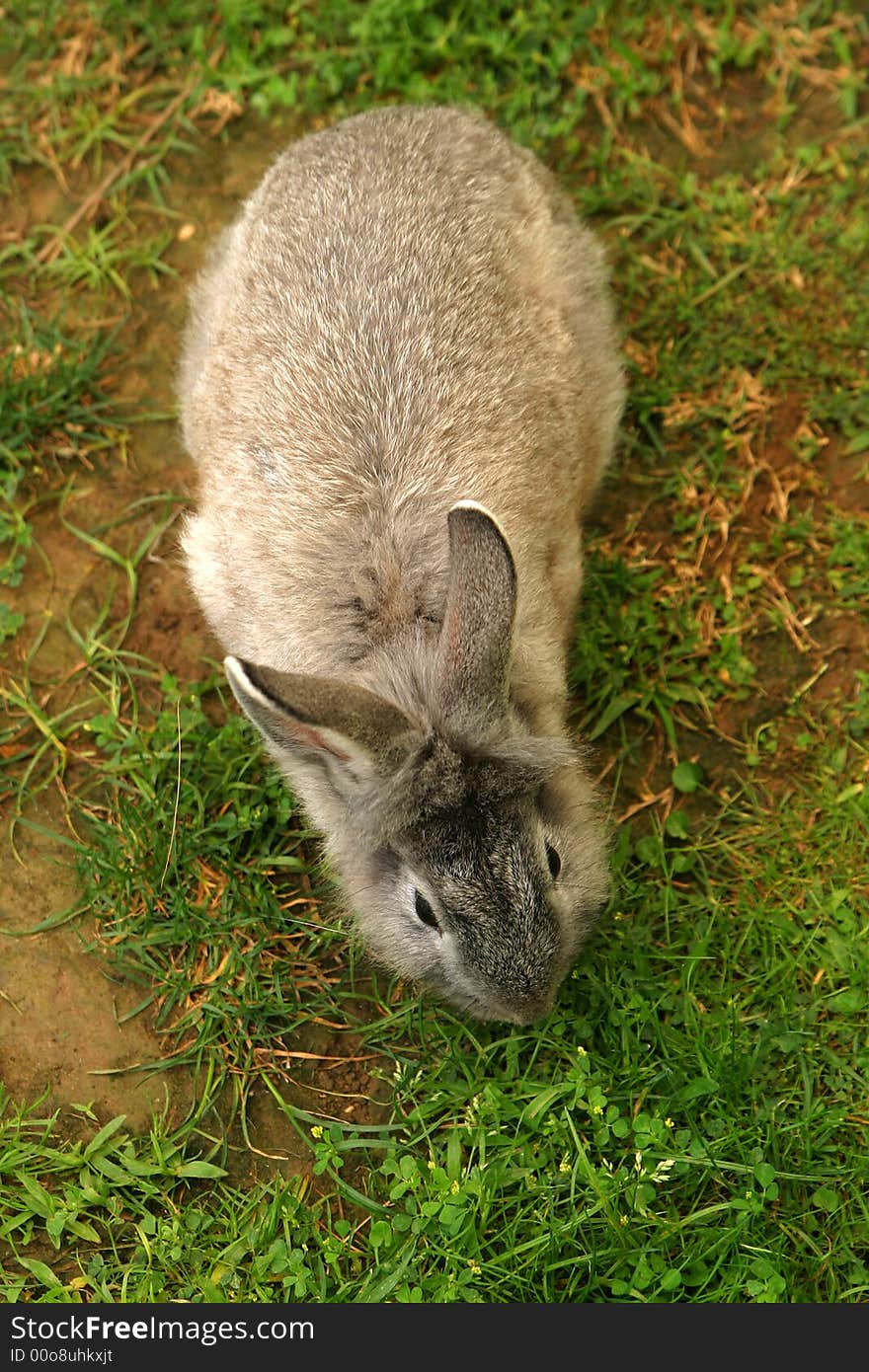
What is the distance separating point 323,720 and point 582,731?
1675mm

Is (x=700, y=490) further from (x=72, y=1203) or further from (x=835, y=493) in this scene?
(x=72, y=1203)

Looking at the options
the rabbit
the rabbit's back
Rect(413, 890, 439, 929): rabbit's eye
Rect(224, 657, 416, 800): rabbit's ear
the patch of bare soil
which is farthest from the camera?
the patch of bare soil

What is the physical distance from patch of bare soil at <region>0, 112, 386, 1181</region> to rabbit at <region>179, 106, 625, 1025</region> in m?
0.52

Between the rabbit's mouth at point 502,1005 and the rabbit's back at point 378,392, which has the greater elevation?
the rabbit's back at point 378,392

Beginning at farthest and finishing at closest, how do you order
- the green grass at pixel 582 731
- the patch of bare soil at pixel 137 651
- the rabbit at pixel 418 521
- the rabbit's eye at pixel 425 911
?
the patch of bare soil at pixel 137 651 → the green grass at pixel 582 731 → the rabbit's eye at pixel 425 911 → the rabbit at pixel 418 521

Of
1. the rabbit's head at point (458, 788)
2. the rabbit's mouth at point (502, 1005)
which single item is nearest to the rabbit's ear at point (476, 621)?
the rabbit's head at point (458, 788)

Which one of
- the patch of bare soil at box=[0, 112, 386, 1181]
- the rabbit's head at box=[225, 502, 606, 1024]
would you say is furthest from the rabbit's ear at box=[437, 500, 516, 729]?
the patch of bare soil at box=[0, 112, 386, 1181]

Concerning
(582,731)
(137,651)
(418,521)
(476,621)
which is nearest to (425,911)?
(476,621)

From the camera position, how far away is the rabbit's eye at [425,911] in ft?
12.2

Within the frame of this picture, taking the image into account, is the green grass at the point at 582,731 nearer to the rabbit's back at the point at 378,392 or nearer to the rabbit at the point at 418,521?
the rabbit at the point at 418,521

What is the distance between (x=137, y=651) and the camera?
5.03 meters

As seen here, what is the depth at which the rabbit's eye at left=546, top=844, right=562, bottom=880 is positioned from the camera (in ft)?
12.5

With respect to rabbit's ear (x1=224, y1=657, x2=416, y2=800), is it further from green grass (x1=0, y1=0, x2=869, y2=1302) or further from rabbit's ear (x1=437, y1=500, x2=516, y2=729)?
green grass (x1=0, y1=0, x2=869, y2=1302)

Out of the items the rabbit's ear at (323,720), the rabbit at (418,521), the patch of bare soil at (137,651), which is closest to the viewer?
the rabbit's ear at (323,720)
